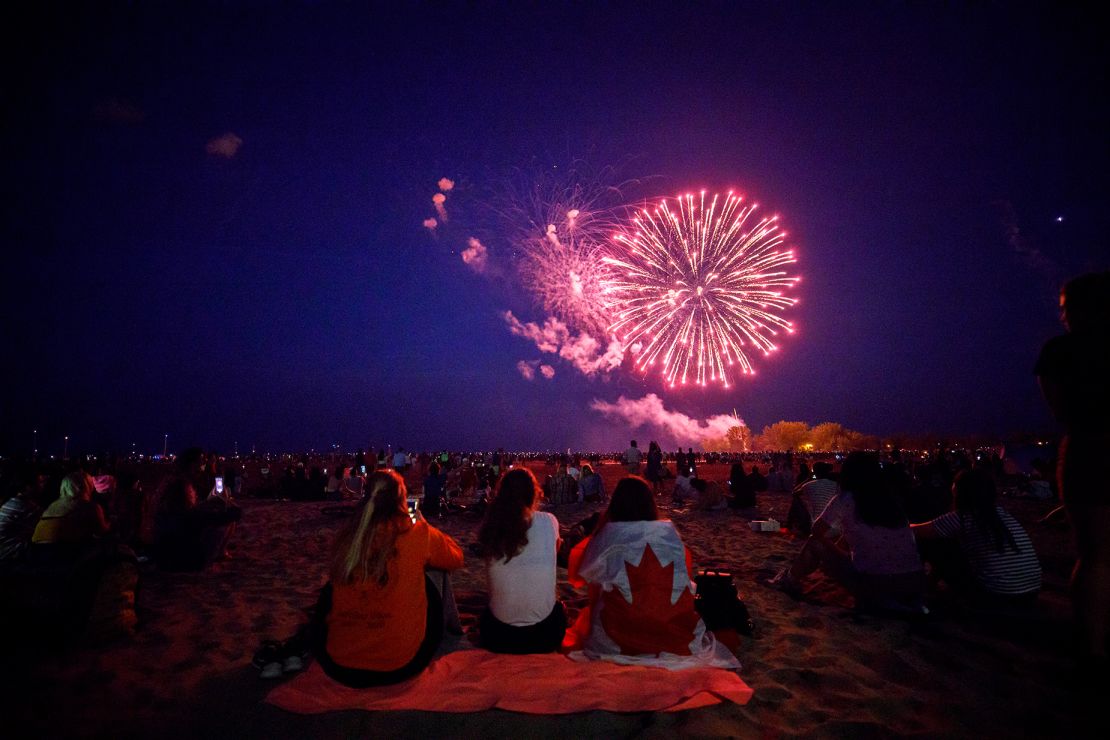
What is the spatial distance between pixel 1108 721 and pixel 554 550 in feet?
11.8

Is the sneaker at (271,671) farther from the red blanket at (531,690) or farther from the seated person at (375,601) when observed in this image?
the seated person at (375,601)

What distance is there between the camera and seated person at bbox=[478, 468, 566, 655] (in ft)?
13.3

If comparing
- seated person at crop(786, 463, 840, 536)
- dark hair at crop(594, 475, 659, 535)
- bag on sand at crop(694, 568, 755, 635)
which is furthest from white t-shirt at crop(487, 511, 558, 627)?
seated person at crop(786, 463, 840, 536)

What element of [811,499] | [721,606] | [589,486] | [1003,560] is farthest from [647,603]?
[589,486]

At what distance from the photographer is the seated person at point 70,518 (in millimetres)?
5699

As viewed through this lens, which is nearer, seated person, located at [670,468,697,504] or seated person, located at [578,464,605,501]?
seated person, located at [670,468,697,504]

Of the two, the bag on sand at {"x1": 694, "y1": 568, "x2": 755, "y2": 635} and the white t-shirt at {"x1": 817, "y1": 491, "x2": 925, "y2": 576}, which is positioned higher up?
the white t-shirt at {"x1": 817, "y1": 491, "x2": 925, "y2": 576}

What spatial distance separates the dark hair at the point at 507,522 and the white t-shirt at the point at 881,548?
336 cm

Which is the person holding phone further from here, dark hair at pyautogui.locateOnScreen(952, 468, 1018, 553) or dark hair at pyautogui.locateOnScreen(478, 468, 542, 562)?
dark hair at pyautogui.locateOnScreen(952, 468, 1018, 553)

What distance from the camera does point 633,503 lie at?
413cm

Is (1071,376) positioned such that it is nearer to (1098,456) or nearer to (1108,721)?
(1098,456)

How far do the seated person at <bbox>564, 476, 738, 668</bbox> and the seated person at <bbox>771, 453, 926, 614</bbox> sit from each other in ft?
6.53

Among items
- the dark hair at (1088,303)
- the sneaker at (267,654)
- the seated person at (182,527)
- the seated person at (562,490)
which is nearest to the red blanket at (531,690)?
the sneaker at (267,654)

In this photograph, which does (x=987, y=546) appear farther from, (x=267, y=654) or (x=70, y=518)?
(x=70, y=518)
